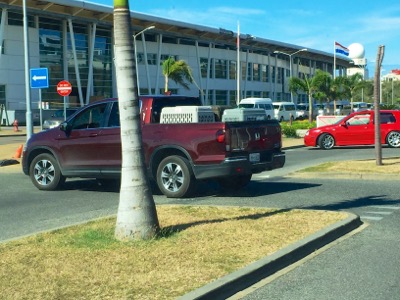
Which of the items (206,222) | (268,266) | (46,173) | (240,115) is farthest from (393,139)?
(268,266)

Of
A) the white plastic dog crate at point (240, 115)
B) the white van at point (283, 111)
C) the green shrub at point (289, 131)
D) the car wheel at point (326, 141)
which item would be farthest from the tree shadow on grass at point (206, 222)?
the white van at point (283, 111)

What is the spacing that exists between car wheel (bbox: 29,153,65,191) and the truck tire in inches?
105

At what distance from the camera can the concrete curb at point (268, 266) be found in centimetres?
499

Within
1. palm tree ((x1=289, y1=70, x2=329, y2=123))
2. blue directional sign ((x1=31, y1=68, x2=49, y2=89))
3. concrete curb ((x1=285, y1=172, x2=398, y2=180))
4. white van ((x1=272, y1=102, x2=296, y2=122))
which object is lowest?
concrete curb ((x1=285, y1=172, x2=398, y2=180))

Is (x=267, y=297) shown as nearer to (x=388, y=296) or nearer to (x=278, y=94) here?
(x=388, y=296)

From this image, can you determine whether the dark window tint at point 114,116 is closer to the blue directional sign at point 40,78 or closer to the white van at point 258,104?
the blue directional sign at point 40,78

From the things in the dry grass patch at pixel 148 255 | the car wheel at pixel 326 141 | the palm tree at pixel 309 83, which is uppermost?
the palm tree at pixel 309 83

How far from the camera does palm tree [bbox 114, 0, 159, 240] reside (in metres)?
6.74

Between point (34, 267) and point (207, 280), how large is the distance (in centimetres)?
179

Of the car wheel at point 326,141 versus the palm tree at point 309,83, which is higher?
the palm tree at point 309,83

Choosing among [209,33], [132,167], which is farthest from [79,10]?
[132,167]

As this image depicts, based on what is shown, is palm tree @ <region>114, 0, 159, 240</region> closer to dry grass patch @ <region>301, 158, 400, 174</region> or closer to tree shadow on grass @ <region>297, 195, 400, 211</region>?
tree shadow on grass @ <region>297, 195, 400, 211</region>

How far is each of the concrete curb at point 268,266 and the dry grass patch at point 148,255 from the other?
0.46 ft

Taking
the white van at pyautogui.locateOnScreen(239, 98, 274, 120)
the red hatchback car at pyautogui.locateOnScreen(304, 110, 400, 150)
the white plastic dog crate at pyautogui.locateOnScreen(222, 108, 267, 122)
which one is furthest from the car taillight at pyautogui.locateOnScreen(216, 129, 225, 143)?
the white van at pyautogui.locateOnScreen(239, 98, 274, 120)
